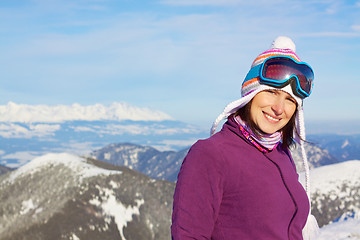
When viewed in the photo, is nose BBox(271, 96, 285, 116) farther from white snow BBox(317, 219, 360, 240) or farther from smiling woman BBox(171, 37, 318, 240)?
white snow BBox(317, 219, 360, 240)

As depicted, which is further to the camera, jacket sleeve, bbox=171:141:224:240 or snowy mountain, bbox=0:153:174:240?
snowy mountain, bbox=0:153:174:240

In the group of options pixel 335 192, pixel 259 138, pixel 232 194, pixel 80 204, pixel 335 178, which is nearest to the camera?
pixel 232 194

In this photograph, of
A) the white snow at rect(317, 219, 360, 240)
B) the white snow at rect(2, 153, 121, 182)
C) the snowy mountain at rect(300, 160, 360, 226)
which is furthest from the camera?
the white snow at rect(2, 153, 121, 182)

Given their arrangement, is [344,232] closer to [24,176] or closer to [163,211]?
[163,211]

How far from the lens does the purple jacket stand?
3559 mm

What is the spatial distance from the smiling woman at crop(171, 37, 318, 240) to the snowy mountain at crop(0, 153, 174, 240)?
3360 cm

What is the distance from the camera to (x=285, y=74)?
Result: 4316 mm

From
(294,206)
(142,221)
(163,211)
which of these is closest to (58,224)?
(142,221)

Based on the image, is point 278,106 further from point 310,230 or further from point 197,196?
point 310,230

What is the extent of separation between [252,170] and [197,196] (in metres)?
0.71

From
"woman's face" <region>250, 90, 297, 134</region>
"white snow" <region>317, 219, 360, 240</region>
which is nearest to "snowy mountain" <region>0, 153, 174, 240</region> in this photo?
"white snow" <region>317, 219, 360, 240</region>

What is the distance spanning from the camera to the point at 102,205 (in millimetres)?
39312

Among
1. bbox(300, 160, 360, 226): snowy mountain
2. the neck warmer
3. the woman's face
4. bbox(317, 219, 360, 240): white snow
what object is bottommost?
bbox(300, 160, 360, 226): snowy mountain

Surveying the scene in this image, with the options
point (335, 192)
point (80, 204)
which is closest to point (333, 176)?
point (335, 192)
